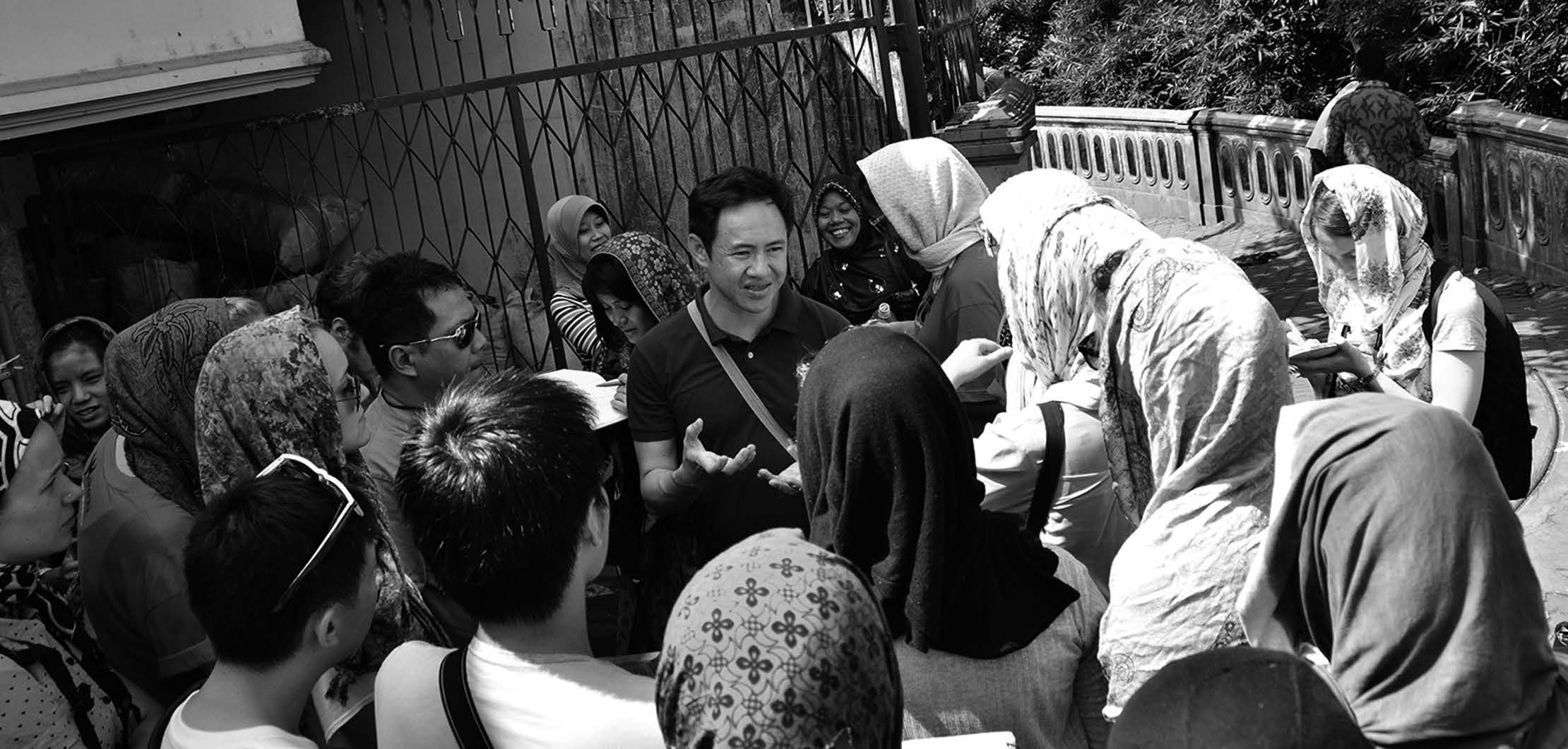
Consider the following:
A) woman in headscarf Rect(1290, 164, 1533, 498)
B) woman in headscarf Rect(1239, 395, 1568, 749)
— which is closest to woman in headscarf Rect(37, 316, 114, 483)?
woman in headscarf Rect(1290, 164, 1533, 498)

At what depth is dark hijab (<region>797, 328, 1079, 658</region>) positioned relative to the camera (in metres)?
2.40

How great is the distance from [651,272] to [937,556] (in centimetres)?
217

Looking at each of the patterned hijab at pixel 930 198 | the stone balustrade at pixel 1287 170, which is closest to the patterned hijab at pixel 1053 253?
the patterned hijab at pixel 930 198

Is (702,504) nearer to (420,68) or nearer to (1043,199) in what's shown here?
(1043,199)

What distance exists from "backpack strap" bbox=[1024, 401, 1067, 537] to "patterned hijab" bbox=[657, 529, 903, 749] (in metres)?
1.14

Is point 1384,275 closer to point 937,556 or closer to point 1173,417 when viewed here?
point 1173,417

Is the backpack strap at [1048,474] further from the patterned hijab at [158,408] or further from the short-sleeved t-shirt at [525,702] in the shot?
the patterned hijab at [158,408]

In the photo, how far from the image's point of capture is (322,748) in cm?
279

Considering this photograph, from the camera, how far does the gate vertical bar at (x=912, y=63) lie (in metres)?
6.85

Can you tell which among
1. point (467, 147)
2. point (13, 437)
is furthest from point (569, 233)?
point (13, 437)

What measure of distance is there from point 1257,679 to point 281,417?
216 cm

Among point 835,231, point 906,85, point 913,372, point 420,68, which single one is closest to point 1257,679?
point 913,372

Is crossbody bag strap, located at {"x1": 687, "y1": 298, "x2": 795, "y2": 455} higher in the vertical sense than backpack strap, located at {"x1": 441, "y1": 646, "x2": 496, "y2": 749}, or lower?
higher

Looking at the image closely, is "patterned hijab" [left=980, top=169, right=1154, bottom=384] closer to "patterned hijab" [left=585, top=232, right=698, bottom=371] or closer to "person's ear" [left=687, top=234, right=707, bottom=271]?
"person's ear" [left=687, top=234, right=707, bottom=271]
